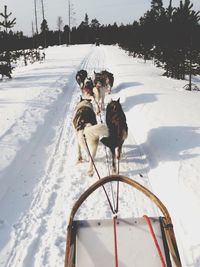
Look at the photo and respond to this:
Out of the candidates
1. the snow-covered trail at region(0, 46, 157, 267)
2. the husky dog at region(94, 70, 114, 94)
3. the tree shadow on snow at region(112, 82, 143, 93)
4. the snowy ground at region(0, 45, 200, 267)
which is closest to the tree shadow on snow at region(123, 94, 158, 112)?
the snowy ground at region(0, 45, 200, 267)

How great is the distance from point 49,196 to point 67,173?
80cm

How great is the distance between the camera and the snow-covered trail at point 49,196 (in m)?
3.56

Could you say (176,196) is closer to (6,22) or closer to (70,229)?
(70,229)

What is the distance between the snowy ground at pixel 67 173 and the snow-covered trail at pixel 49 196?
10 mm

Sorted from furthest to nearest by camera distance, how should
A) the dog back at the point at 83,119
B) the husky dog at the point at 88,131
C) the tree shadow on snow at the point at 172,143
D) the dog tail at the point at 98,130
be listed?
the tree shadow on snow at the point at 172,143
the dog back at the point at 83,119
the husky dog at the point at 88,131
the dog tail at the point at 98,130

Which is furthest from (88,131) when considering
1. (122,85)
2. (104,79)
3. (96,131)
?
(122,85)

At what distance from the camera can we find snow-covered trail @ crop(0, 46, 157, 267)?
3.56 m

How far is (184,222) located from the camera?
150 inches

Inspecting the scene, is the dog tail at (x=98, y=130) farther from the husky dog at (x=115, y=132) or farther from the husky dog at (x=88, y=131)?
the husky dog at (x=115, y=132)

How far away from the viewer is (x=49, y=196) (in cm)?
461

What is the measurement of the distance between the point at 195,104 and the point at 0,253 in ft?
25.0

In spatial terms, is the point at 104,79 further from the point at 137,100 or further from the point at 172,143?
the point at 172,143

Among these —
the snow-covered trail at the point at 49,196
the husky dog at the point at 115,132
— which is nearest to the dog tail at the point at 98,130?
the husky dog at the point at 115,132

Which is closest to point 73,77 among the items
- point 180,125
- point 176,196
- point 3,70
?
point 3,70
